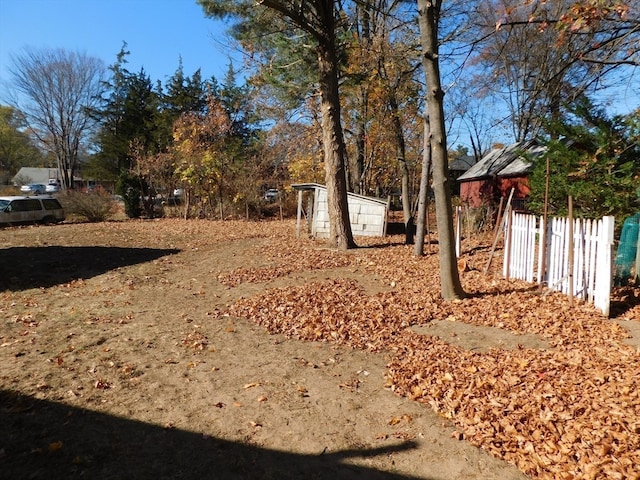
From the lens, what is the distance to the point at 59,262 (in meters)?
11.3

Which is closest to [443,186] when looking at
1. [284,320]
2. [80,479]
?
[284,320]


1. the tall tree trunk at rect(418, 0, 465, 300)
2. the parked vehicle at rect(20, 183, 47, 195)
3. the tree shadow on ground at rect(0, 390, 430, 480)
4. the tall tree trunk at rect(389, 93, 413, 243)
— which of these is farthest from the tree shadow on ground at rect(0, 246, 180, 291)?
the parked vehicle at rect(20, 183, 47, 195)

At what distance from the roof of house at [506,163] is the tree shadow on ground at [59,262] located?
46.2 ft

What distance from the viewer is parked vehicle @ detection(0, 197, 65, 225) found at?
20.2m

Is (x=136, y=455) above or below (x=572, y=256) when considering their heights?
below

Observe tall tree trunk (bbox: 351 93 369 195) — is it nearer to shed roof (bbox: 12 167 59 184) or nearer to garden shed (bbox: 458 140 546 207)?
garden shed (bbox: 458 140 546 207)

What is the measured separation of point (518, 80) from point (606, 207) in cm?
2041

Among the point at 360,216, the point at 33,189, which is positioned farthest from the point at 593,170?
the point at 33,189

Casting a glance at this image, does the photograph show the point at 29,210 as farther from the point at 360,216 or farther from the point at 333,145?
the point at 333,145

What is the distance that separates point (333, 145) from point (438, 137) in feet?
18.8

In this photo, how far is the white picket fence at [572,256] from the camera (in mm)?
5953

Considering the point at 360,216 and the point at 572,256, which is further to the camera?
the point at 360,216

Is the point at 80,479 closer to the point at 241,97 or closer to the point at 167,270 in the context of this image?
the point at 167,270

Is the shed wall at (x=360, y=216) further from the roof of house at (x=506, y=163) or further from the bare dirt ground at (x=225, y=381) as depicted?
the bare dirt ground at (x=225, y=381)
